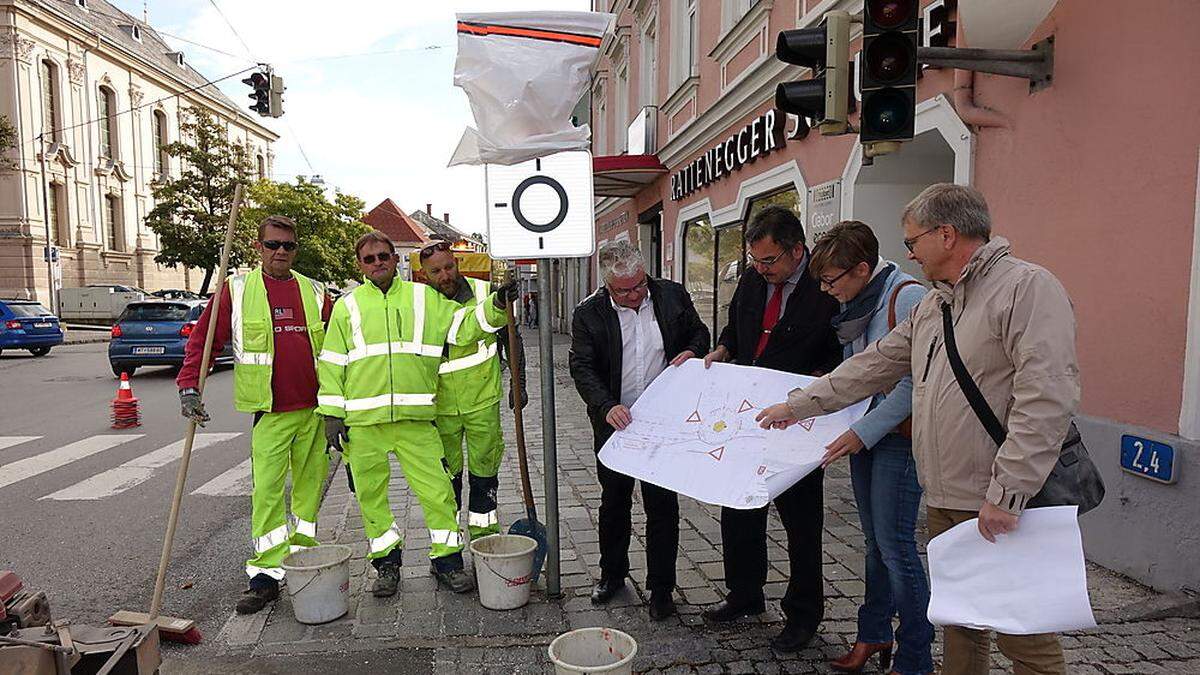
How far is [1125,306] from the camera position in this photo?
4.05m

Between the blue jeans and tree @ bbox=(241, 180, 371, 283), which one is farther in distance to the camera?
tree @ bbox=(241, 180, 371, 283)

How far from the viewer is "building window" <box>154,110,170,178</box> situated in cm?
5078

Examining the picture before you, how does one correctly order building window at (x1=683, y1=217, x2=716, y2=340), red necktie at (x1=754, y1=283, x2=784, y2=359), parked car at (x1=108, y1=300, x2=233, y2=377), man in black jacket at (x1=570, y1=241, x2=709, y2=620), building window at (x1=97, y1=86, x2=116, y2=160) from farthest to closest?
building window at (x1=97, y1=86, x2=116, y2=160) < parked car at (x1=108, y1=300, x2=233, y2=377) < building window at (x1=683, y1=217, x2=716, y2=340) < man in black jacket at (x1=570, y1=241, x2=709, y2=620) < red necktie at (x1=754, y1=283, x2=784, y2=359)

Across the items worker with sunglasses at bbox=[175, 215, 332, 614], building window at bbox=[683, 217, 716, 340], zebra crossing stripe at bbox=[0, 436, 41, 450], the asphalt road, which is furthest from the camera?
building window at bbox=[683, 217, 716, 340]

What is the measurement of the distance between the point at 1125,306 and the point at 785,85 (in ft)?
7.53

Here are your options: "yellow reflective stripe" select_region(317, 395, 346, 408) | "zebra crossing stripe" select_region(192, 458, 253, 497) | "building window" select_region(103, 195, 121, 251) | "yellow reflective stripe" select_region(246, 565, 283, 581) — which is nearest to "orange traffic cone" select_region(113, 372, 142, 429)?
"zebra crossing stripe" select_region(192, 458, 253, 497)

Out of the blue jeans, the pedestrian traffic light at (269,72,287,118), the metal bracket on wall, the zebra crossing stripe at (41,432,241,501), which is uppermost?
the pedestrian traffic light at (269,72,287,118)

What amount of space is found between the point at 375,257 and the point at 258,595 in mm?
1897

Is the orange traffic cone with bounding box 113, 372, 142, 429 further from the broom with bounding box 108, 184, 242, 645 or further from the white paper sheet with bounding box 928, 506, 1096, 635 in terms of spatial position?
the white paper sheet with bounding box 928, 506, 1096, 635

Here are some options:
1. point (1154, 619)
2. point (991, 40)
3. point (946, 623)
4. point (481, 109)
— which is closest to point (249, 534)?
point (481, 109)

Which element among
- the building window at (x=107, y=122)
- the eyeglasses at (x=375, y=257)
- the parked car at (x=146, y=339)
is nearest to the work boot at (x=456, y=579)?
the eyeglasses at (x=375, y=257)

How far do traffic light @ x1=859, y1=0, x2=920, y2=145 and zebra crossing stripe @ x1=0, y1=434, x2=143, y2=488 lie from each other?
25.2 ft

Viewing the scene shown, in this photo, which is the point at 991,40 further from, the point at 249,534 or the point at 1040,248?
the point at 249,534

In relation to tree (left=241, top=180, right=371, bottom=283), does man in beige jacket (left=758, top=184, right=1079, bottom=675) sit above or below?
below
